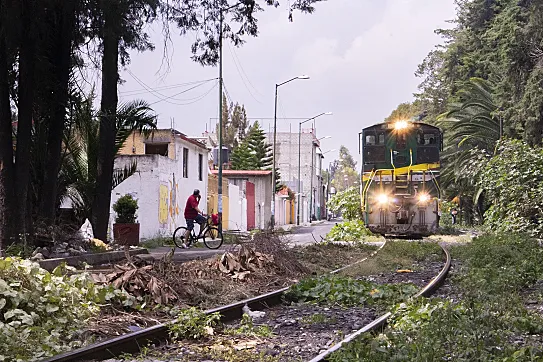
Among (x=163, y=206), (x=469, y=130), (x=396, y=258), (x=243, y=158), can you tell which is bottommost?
(x=396, y=258)

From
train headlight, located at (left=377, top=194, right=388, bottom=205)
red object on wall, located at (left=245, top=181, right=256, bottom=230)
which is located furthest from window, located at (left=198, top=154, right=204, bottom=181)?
red object on wall, located at (left=245, top=181, right=256, bottom=230)

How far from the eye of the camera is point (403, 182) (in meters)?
24.7

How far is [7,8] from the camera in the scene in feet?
39.3

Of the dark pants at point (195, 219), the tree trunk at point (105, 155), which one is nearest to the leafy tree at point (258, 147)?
the dark pants at point (195, 219)

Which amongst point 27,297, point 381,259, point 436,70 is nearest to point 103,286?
point 27,297

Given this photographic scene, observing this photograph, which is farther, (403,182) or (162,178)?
(162,178)

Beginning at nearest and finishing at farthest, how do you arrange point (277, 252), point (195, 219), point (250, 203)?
point (277, 252) < point (195, 219) < point (250, 203)

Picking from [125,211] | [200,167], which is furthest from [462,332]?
[200,167]

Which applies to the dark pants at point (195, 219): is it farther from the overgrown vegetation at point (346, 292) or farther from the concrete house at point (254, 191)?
the concrete house at point (254, 191)

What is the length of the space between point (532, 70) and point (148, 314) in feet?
82.7

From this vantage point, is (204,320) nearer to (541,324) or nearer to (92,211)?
(541,324)

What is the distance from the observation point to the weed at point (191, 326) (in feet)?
22.9

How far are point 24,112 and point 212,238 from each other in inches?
402

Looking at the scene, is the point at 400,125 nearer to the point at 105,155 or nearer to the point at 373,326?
the point at 105,155
